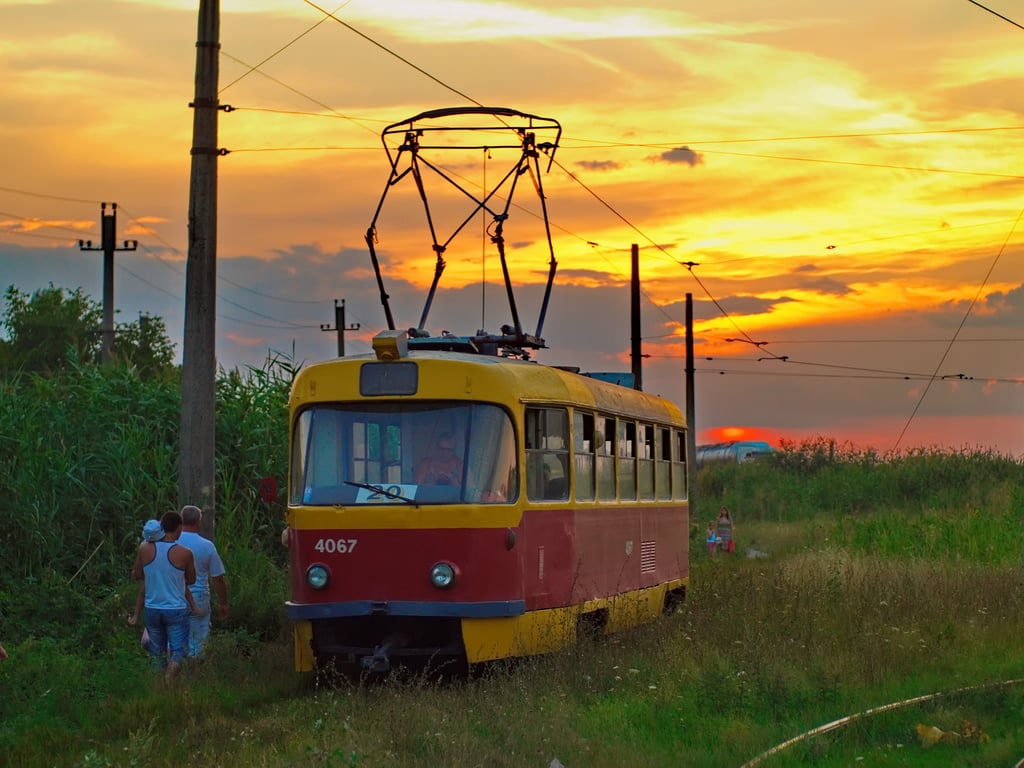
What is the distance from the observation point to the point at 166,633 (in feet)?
47.7

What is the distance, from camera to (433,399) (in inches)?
537

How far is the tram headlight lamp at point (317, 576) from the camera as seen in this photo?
13641 mm

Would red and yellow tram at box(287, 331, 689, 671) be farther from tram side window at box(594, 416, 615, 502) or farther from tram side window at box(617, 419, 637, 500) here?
tram side window at box(617, 419, 637, 500)

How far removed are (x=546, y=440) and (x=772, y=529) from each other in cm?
3572

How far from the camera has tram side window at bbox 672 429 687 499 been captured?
20.3 meters

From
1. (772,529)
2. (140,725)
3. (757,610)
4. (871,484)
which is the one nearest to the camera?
(140,725)

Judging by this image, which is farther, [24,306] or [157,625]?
[24,306]

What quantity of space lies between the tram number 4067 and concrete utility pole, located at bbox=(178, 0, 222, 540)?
357cm

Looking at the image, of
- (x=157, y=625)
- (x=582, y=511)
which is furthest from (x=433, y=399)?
(x=157, y=625)

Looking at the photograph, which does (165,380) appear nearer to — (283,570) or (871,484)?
(283,570)

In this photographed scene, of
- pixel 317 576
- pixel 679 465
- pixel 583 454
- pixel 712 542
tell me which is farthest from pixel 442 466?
pixel 712 542

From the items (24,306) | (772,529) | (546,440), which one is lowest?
(772,529)

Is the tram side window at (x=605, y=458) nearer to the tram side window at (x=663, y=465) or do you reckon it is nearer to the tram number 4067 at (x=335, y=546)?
the tram side window at (x=663, y=465)

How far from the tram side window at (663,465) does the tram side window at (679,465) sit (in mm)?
270
